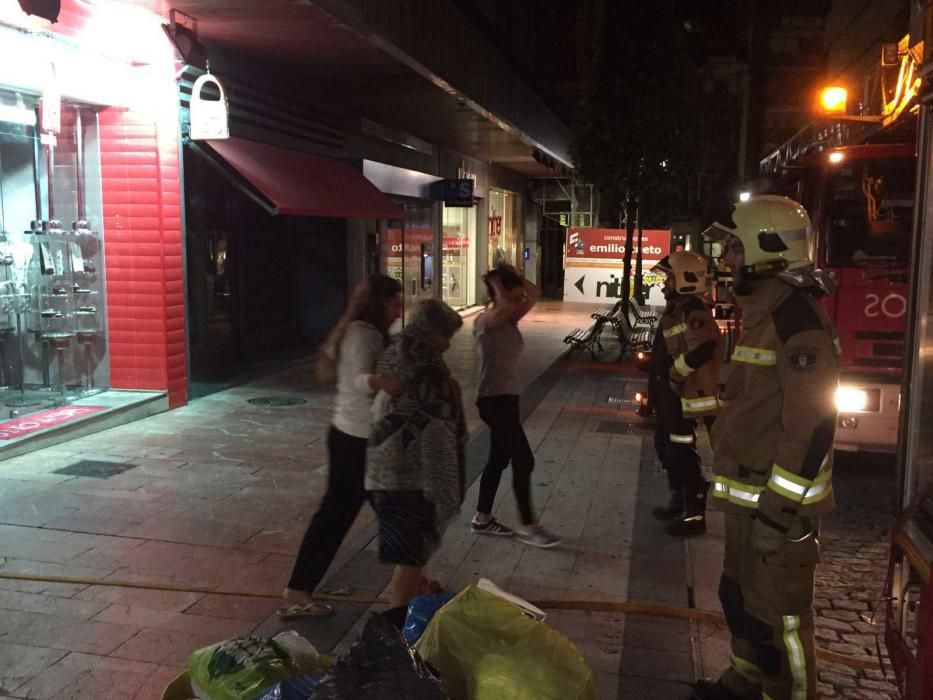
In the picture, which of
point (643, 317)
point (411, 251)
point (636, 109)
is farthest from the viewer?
point (411, 251)

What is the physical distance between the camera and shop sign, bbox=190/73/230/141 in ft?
30.0

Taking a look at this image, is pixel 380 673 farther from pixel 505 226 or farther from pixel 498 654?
pixel 505 226

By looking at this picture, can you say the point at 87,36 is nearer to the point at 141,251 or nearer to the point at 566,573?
the point at 141,251

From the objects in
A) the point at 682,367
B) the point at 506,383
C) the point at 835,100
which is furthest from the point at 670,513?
the point at 835,100

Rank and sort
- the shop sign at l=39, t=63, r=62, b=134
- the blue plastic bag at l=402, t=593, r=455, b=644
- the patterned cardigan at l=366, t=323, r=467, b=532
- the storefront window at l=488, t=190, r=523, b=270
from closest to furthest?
the blue plastic bag at l=402, t=593, r=455, b=644 < the patterned cardigan at l=366, t=323, r=467, b=532 < the shop sign at l=39, t=63, r=62, b=134 < the storefront window at l=488, t=190, r=523, b=270

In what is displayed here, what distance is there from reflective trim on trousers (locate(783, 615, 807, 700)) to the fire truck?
4.19 meters

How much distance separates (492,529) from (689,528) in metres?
1.35

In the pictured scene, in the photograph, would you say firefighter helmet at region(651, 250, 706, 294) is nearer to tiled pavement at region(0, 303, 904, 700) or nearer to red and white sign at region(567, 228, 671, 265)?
tiled pavement at region(0, 303, 904, 700)

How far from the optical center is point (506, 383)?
17.5ft

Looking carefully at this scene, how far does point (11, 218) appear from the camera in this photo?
Answer: 8.59 meters

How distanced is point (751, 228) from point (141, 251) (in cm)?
739

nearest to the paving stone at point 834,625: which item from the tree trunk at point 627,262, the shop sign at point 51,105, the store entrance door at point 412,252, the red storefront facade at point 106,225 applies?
the red storefront facade at point 106,225

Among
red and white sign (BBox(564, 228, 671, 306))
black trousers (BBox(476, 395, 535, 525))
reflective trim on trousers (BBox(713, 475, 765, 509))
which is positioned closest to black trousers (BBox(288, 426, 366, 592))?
black trousers (BBox(476, 395, 535, 525))

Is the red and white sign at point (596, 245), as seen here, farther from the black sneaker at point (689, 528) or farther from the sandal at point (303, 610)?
→ the sandal at point (303, 610)
